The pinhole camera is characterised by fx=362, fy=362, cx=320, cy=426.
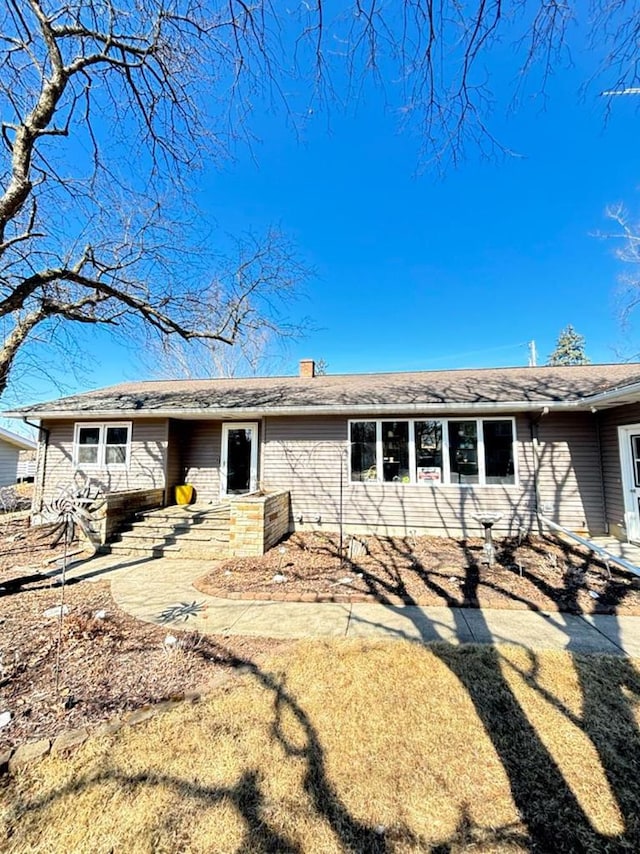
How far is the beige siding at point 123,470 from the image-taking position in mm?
9188

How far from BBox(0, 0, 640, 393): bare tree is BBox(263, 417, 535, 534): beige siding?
2.76 m

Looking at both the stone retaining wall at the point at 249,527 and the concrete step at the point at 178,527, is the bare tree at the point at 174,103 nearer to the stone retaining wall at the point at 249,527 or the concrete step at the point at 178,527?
the stone retaining wall at the point at 249,527

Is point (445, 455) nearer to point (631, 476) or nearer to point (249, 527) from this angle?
point (631, 476)

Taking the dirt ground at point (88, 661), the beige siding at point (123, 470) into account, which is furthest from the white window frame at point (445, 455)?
the dirt ground at point (88, 661)

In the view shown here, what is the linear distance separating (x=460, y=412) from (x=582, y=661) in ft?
17.4

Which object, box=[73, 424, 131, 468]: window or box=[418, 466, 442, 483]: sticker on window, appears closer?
box=[418, 466, 442, 483]: sticker on window

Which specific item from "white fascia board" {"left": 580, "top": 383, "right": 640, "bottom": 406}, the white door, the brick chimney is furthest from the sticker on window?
the brick chimney

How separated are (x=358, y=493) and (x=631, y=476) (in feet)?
16.9

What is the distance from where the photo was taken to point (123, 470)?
30.5 ft

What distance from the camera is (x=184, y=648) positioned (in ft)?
11.6

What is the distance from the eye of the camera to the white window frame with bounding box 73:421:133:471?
9.37 metres

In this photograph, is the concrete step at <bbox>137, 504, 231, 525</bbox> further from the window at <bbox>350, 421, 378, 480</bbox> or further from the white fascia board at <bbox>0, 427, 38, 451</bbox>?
the white fascia board at <bbox>0, 427, 38, 451</bbox>

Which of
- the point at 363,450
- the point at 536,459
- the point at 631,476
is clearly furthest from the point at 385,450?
the point at 631,476

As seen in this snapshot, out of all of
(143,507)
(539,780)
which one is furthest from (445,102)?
Answer: (143,507)
